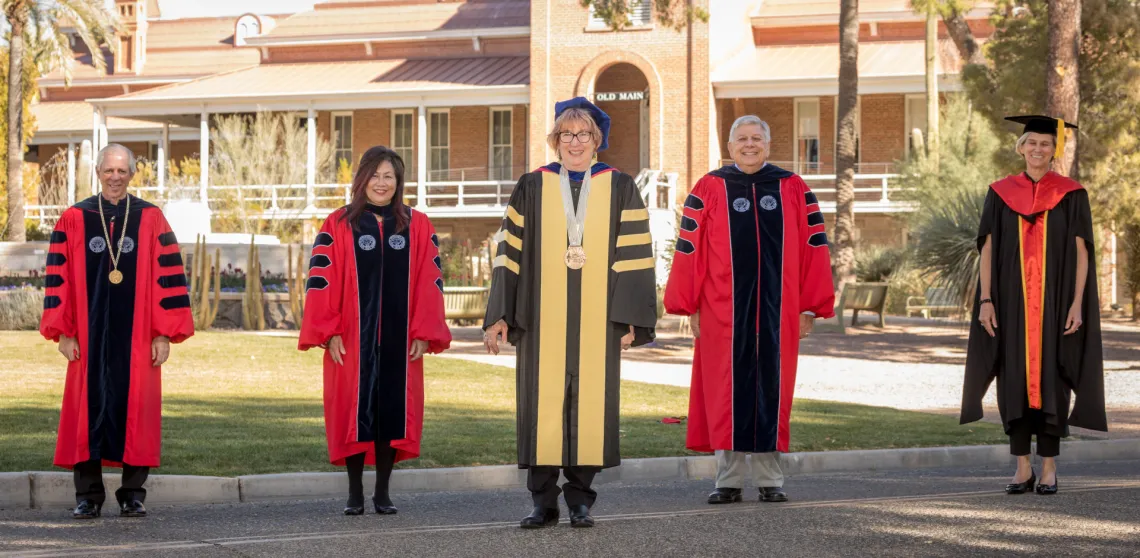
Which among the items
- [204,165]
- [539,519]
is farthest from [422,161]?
[539,519]

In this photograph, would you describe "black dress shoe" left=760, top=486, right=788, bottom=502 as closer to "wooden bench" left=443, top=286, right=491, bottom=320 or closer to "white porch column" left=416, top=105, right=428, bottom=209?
"wooden bench" left=443, top=286, right=491, bottom=320

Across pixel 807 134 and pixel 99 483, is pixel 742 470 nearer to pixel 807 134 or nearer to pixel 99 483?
pixel 99 483

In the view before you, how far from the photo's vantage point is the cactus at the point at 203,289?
69.2 feet

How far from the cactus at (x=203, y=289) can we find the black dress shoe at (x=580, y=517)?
14.9 m

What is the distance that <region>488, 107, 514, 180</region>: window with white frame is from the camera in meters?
40.2

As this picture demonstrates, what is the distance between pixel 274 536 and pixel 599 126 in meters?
2.39

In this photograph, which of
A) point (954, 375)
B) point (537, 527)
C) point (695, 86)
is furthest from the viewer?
point (695, 86)

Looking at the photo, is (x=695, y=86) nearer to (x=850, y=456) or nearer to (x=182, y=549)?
(x=850, y=456)

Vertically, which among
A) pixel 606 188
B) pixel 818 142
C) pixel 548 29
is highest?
pixel 548 29

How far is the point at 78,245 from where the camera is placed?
7477 mm

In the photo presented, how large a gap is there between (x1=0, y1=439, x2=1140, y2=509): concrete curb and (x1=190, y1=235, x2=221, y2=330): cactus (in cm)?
1280

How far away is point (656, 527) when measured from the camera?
6727 mm

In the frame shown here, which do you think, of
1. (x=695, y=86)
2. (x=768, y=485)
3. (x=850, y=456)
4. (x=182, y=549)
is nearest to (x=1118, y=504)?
(x=768, y=485)

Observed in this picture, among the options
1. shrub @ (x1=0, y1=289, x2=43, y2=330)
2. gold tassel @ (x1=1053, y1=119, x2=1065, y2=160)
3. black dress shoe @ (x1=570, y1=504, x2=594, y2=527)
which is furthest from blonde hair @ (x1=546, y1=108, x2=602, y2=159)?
shrub @ (x1=0, y1=289, x2=43, y2=330)
